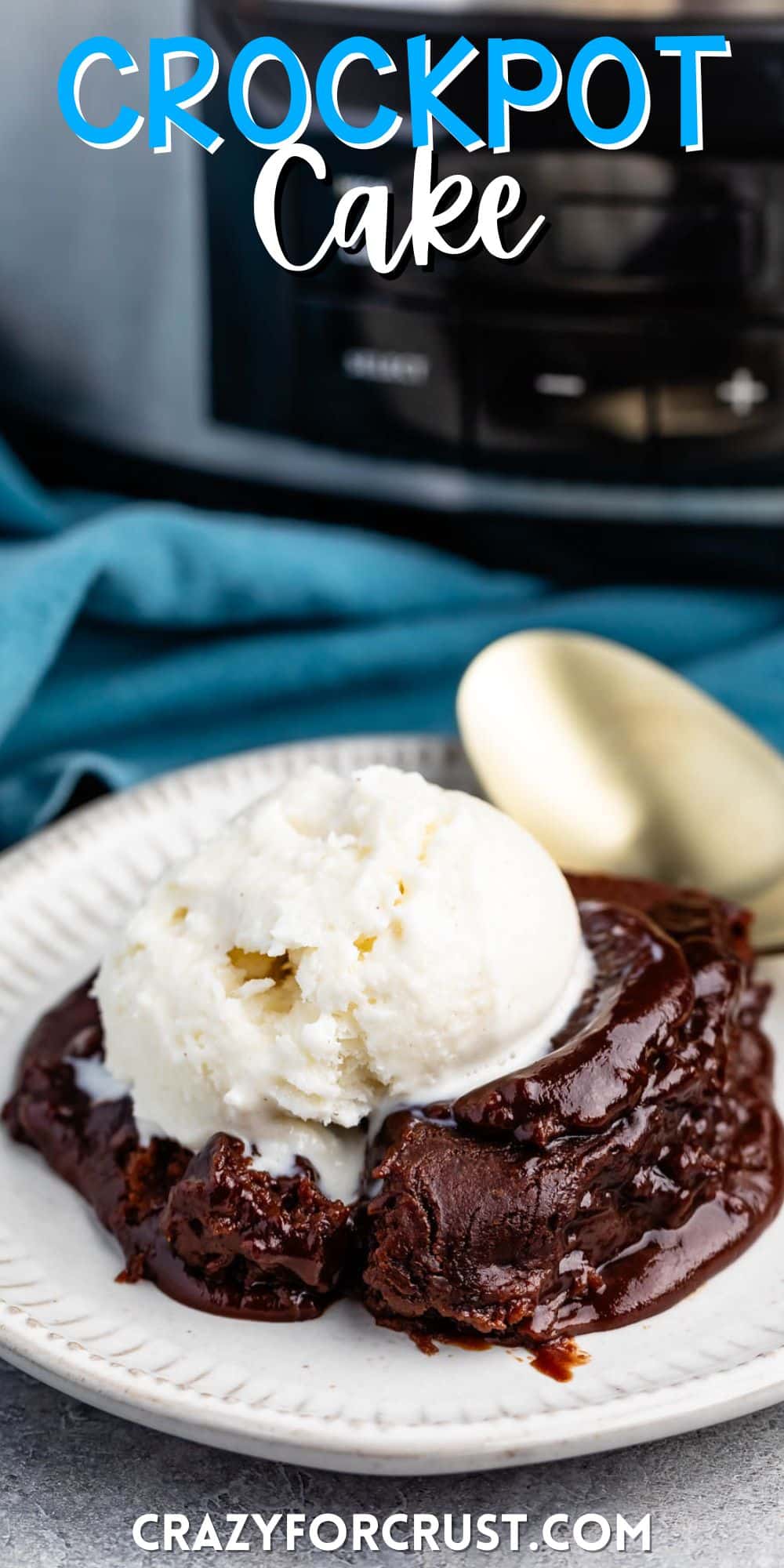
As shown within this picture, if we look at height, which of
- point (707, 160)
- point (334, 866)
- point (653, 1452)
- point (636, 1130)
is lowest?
point (653, 1452)

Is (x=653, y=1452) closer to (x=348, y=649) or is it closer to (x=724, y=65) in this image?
(x=348, y=649)

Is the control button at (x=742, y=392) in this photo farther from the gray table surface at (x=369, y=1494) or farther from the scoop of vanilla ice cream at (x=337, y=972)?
the gray table surface at (x=369, y=1494)

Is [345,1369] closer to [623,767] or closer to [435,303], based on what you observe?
[623,767]

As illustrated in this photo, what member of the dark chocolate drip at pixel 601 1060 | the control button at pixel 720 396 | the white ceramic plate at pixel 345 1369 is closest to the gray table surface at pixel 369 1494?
the white ceramic plate at pixel 345 1369

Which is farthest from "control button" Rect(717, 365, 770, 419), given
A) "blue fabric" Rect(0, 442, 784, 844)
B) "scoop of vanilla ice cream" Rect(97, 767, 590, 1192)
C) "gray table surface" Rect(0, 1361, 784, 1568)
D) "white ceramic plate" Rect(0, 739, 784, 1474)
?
"gray table surface" Rect(0, 1361, 784, 1568)

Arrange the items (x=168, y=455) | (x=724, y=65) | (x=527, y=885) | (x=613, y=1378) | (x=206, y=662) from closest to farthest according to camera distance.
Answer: (x=613, y=1378) → (x=527, y=885) → (x=724, y=65) → (x=206, y=662) → (x=168, y=455)

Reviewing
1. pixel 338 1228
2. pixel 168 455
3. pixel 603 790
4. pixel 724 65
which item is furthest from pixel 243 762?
pixel 724 65

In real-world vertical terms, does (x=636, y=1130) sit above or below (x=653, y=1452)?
above
